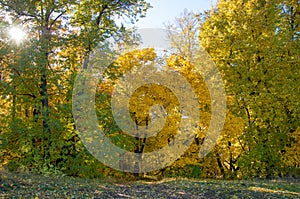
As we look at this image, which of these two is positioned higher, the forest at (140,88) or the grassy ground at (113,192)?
the forest at (140,88)

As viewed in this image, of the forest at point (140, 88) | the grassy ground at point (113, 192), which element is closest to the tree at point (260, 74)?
the forest at point (140, 88)

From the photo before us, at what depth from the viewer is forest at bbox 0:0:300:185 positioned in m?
11.1

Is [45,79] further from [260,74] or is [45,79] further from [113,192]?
[260,74]

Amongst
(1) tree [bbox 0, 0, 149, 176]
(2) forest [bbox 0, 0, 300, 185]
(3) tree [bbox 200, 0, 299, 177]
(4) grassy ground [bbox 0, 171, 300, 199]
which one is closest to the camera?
(4) grassy ground [bbox 0, 171, 300, 199]

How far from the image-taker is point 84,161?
1138cm

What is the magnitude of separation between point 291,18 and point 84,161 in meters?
11.7

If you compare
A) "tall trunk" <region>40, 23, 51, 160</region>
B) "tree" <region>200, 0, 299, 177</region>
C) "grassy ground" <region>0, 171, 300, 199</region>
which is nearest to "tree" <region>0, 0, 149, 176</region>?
"tall trunk" <region>40, 23, 51, 160</region>

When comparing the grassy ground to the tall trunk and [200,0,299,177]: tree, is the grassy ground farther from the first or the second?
[200,0,299,177]: tree

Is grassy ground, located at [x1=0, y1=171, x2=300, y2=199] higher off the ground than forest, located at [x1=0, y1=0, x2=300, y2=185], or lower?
lower

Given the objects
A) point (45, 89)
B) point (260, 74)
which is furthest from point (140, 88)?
point (260, 74)

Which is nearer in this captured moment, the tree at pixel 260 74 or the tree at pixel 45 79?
the tree at pixel 45 79

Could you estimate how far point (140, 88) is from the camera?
14531mm

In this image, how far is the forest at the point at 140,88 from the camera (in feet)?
36.3

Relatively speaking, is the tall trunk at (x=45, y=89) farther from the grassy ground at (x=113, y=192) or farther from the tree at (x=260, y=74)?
the tree at (x=260, y=74)
